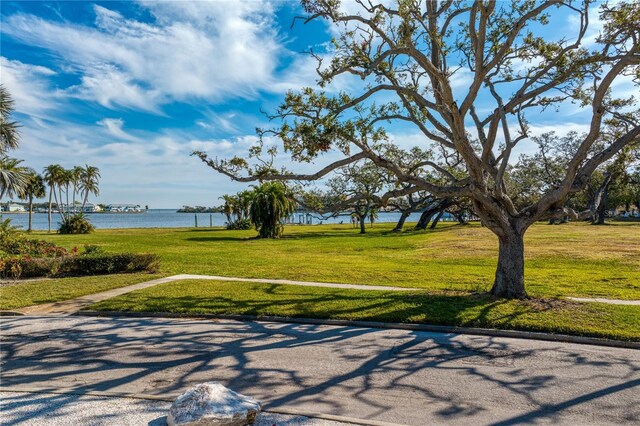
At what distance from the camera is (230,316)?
9703 millimetres

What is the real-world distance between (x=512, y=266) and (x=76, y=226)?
4823 centimetres

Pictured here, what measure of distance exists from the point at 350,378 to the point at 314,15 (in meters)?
7.62

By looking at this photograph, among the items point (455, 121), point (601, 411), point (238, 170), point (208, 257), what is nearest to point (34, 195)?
point (208, 257)

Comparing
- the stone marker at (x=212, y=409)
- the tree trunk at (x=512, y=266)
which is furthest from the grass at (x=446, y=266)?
the stone marker at (x=212, y=409)

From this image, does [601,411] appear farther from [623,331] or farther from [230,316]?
[230,316]

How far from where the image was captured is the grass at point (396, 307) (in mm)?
8523

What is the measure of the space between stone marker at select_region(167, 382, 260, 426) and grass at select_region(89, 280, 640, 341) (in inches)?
202

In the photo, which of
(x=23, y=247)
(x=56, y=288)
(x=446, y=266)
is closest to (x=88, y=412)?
(x=56, y=288)

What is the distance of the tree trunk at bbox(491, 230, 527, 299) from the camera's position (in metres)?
10.6

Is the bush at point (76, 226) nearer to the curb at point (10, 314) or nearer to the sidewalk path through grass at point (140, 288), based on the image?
the sidewalk path through grass at point (140, 288)

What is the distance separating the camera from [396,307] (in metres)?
10.1

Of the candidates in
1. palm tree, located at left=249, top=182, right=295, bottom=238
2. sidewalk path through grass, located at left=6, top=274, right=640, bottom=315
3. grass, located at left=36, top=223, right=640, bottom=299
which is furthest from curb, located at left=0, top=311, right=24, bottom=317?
palm tree, located at left=249, top=182, right=295, bottom=238

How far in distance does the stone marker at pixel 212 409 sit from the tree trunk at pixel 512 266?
26.5 feet

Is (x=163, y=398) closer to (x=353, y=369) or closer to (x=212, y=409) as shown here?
(x=212, y=409)
